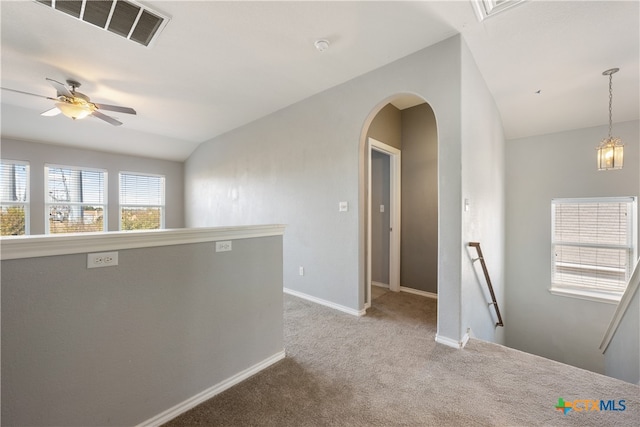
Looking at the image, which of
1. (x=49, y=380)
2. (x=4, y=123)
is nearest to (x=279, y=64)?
(x=49, y=380)

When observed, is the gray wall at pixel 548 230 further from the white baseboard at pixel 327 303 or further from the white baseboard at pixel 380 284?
the white baseboard at pixel 327 303

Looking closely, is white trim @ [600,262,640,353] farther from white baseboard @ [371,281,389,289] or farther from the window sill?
white baseboard @ [371,281,389,289]

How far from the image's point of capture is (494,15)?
2018mm

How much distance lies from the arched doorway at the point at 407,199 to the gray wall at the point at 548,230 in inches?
63.7

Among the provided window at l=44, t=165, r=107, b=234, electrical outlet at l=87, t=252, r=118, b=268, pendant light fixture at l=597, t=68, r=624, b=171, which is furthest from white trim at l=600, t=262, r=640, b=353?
window at l=44, t=165, r=107, b=234

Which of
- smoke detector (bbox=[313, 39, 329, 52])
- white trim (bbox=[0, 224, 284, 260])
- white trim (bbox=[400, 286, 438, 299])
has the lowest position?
white trim (bbox=[400, 286, 438, 299])

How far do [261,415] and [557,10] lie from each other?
3.50 m

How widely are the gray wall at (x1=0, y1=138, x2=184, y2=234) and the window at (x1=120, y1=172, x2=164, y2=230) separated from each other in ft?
0.40

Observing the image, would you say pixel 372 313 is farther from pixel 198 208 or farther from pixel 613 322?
pixel 198 208

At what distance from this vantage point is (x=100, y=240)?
1.30 meters

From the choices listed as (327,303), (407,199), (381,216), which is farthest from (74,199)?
(407,199)

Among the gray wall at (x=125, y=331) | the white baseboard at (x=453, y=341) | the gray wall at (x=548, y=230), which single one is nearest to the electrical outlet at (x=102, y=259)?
the gray wall at (x=125, y=331)

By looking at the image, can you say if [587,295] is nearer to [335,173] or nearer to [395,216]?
[395,216]

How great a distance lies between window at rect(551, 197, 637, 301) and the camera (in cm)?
353
